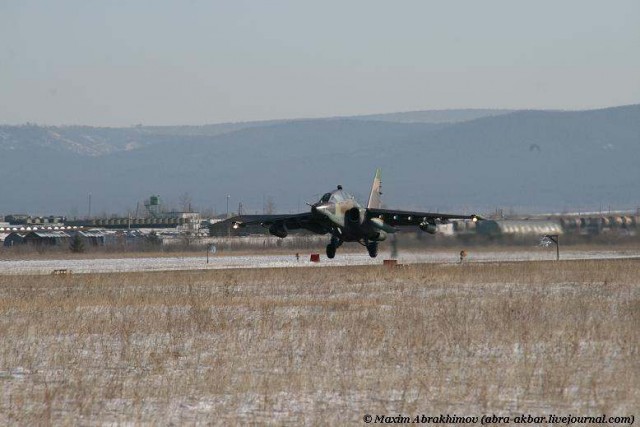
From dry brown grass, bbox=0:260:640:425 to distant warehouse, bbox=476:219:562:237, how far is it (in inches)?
1113

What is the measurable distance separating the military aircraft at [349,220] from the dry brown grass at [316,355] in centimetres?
1779

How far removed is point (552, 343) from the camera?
17141 millimetres

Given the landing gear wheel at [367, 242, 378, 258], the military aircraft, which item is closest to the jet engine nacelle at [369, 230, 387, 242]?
the military aircraft

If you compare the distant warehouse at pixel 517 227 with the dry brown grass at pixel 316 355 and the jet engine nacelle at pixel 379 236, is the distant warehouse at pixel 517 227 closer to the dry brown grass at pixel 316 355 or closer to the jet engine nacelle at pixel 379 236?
the jet engine nacelle at pixel 379 236

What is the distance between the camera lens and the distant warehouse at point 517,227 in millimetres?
58562

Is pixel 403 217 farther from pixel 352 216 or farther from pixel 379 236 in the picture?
pixel 352 216

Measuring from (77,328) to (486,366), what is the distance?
8.87 metres

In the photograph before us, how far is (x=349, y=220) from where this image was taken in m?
49.4

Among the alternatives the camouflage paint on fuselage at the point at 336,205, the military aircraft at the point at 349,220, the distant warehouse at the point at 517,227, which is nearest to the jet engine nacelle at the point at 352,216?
the military aircraft at the point at 349,220

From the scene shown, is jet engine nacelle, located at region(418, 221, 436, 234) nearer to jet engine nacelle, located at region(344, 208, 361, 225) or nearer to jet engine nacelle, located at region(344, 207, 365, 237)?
jet engine nacelle, located at region(344, 207, 365, 237)

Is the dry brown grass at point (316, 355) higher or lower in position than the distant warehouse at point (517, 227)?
lower

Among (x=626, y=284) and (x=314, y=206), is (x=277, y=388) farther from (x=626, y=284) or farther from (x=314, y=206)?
(x=314, y=206)

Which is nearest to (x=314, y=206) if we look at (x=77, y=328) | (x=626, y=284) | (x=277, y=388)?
(x=626, y=284)

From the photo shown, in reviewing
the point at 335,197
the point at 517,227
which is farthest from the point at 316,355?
the point at 517,227
